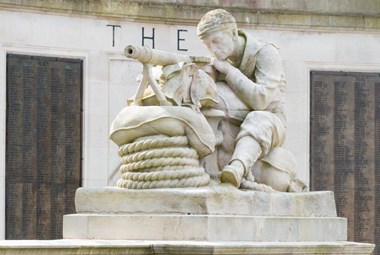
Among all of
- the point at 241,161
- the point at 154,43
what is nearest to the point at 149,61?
the point at 241,161

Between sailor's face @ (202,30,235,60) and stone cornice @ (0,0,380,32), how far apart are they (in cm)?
815

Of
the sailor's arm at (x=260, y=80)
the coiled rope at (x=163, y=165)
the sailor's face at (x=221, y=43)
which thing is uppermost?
the sailor's face at (x=221, y=43)

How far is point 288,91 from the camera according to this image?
2669 cm

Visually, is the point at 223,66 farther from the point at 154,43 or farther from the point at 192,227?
the point at 154,43

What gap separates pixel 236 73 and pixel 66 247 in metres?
3.31

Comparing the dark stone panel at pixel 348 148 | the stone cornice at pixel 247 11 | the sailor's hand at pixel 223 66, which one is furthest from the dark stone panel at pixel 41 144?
the sailor's hand at pixel 223 66

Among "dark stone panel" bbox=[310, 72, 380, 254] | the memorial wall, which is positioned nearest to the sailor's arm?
the memorial wall

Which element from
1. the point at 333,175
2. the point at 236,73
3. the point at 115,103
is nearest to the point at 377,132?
the point at 333,175

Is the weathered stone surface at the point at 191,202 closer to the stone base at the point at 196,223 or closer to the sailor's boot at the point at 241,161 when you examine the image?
the stone base at the point at 196,223

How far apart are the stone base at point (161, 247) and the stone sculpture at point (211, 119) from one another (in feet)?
2.62

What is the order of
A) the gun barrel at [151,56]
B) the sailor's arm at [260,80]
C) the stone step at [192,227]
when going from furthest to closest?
the sailor's arm at [260,80] → the gun barrel at [151,56] → the stone step at [192,227]

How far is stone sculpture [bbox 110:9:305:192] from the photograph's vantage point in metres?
15.8

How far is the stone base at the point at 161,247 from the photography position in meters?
14.1

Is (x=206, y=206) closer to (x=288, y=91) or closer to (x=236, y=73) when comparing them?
(x=236, y=73)
